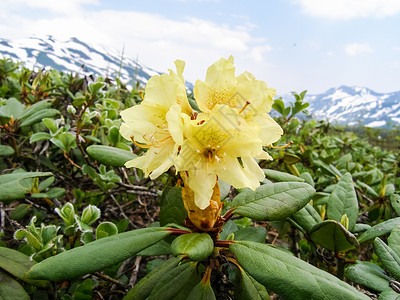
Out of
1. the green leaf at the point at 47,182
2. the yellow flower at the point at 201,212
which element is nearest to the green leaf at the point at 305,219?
the yellow flower at the point at 201,212

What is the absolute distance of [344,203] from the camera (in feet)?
3.98

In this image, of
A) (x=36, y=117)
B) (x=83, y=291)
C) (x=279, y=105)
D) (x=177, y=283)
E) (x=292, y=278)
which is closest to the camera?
(x=292, y=278)

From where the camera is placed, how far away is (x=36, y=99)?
93.7 inches

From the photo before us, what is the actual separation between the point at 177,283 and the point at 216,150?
449 millimetres

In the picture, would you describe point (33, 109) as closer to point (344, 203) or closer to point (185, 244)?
point (185, 244)

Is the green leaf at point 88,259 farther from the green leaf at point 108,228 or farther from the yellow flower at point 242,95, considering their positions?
the yellow flower at point 242,95

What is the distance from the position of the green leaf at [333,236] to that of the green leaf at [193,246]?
41cm

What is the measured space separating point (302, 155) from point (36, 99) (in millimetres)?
2273

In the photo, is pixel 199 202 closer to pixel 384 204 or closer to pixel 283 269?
pixel 283 269

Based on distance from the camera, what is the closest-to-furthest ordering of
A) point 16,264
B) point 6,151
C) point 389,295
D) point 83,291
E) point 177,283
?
point 389,295
point 177,283
point 16,264
point 83,291
point 6,151

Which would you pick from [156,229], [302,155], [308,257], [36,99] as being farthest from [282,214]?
[36,99]

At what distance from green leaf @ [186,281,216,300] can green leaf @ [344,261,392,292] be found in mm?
454

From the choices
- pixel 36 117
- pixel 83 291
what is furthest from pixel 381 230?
pixel 36 117

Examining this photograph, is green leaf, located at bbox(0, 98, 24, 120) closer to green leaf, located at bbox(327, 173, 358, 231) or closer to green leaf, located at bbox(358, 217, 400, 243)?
green leaf, located at bbox(327, 173, 358, 231)
